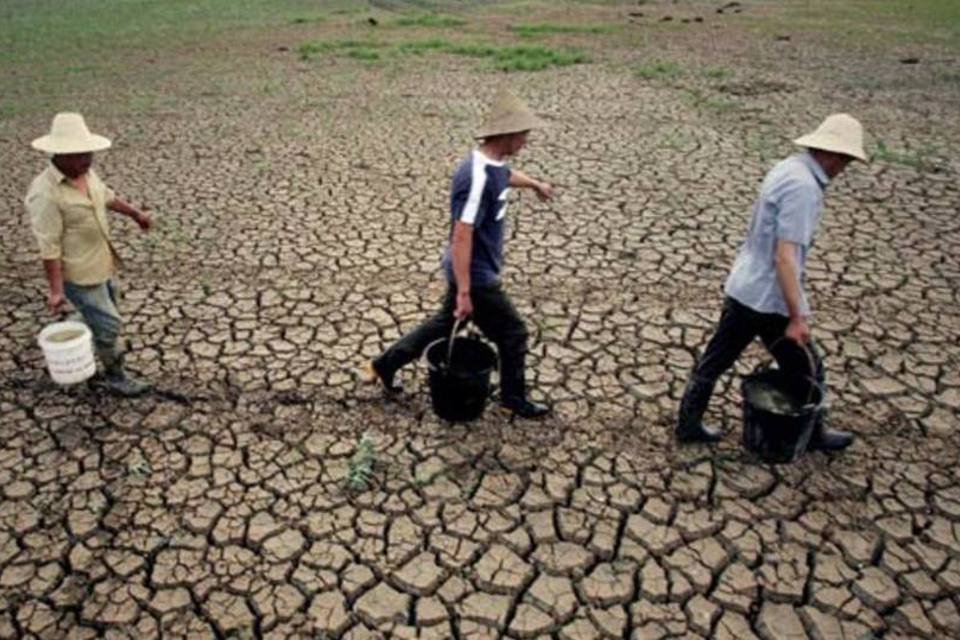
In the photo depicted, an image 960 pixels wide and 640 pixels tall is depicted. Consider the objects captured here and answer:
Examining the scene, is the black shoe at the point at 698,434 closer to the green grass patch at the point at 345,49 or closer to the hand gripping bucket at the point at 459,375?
the hand gripping bucket at the point at 459,375

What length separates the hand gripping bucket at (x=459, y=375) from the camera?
4332 mm

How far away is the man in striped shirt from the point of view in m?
3.85

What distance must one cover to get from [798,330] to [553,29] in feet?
55.7

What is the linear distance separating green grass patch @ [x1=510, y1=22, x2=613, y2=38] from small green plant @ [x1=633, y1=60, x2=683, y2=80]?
444 centimetres

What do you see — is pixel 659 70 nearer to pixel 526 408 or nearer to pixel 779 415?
pixel 526 408

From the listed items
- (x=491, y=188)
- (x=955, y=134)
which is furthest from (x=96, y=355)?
(x=955, y=134)

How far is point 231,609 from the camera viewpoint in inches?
136

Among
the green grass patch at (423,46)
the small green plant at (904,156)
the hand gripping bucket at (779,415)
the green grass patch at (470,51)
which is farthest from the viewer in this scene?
the green grass patch at (423,46)

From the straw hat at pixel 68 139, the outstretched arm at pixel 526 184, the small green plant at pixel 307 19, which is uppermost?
the straw hat at pixel 68 139

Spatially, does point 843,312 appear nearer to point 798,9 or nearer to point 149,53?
point 149,53

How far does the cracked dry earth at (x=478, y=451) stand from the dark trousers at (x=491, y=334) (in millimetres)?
298

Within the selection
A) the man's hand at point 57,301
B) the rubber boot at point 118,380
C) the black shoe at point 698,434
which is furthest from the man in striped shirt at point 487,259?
the man's hand at point 57,301

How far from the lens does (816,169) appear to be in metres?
3.64

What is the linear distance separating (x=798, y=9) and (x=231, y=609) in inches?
965
